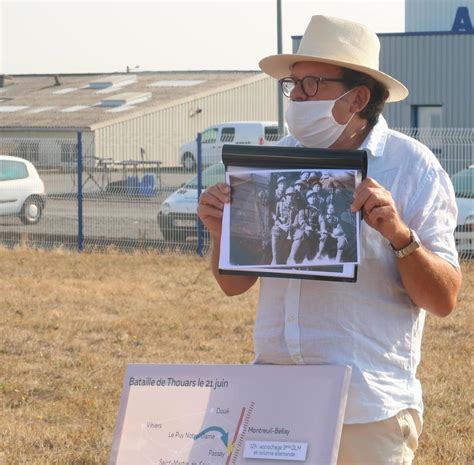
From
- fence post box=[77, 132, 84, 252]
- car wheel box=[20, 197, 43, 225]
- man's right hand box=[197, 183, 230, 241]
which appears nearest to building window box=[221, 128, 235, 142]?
car wheel box=[20, 197, 43, 225]

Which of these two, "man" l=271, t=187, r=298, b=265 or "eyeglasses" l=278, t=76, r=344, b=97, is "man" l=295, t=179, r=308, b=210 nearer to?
"man" l=271, t=187, r=298, b=265

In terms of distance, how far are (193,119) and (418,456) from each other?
42.5m

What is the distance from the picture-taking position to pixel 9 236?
17.5 m

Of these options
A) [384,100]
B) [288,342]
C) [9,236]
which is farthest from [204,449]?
[9,236]

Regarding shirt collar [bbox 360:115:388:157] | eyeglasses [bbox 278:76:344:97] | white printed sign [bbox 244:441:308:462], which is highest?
eyeglasses [bbox 278:76:344:97]

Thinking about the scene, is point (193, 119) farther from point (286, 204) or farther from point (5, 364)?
point (286, 204)

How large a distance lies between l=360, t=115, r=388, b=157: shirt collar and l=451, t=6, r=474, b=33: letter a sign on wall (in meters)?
30.4

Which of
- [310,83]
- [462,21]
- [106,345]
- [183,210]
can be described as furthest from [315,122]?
[462,21]

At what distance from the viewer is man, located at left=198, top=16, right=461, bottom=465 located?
2928 millimetres

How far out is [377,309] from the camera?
118 inches

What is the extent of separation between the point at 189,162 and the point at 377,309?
1342 cm

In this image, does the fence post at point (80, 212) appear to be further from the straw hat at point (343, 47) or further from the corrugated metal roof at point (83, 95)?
the corrugated metal roof at point (83, 95)

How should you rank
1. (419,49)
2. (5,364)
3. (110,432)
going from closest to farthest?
(110,432)
(5,364)
(419,49)

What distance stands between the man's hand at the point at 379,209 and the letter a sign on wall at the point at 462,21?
101ft
